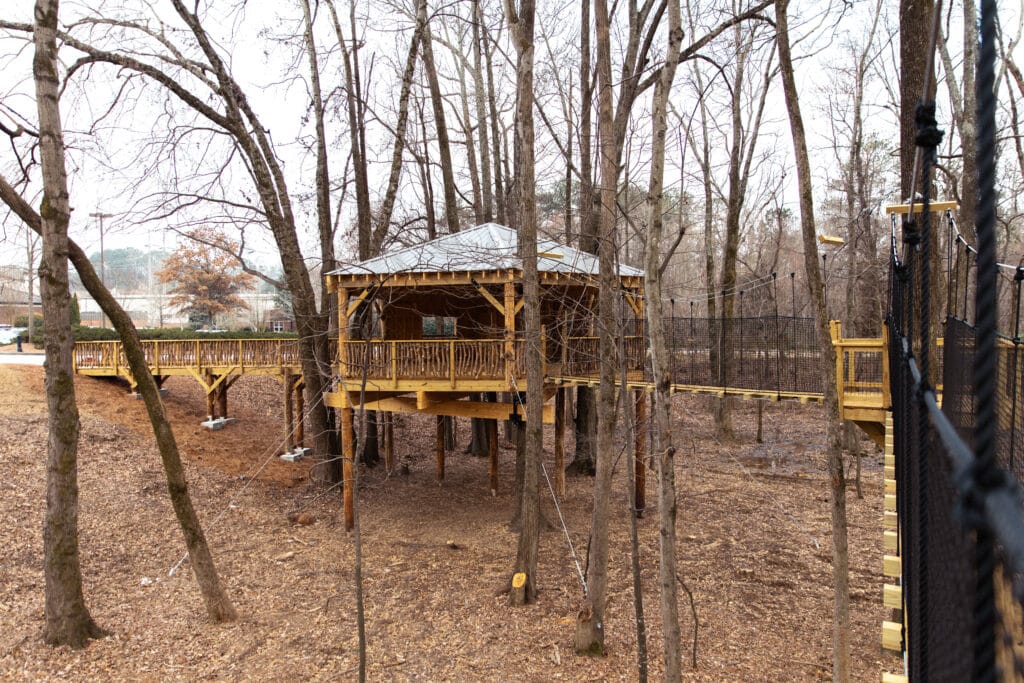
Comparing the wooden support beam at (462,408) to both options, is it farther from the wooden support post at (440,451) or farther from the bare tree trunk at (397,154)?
the bare tree trunk at (397,154)

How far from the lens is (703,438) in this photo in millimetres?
21359

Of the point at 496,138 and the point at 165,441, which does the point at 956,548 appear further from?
the point at 496,138

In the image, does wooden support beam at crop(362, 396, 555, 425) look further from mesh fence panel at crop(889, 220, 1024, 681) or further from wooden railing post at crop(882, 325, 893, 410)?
mesh fence panel at crop(889, 220, 1024, 681)

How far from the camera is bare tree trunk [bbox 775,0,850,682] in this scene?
6082 millimetres

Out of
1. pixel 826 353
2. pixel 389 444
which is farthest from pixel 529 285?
pixel 389 444

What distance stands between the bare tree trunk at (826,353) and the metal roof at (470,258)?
3.62 meters

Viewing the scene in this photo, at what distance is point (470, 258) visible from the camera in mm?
10250

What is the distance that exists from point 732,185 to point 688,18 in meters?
4.98

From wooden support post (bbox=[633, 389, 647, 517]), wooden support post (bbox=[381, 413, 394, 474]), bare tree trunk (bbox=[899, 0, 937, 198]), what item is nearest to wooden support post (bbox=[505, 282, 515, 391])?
wooden support post (bbox=[633, 389, 647, 517])

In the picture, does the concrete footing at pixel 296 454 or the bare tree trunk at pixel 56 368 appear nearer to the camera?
the bare tree trunk at pixel 56 368

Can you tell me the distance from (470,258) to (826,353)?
5.62 m

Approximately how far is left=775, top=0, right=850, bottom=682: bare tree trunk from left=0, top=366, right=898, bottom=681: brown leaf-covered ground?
1.66 metres

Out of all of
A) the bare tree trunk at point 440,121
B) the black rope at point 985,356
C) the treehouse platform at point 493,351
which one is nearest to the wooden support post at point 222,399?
the treehouse platform at point 493,351

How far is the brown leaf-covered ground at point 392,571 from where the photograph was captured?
7.77m
